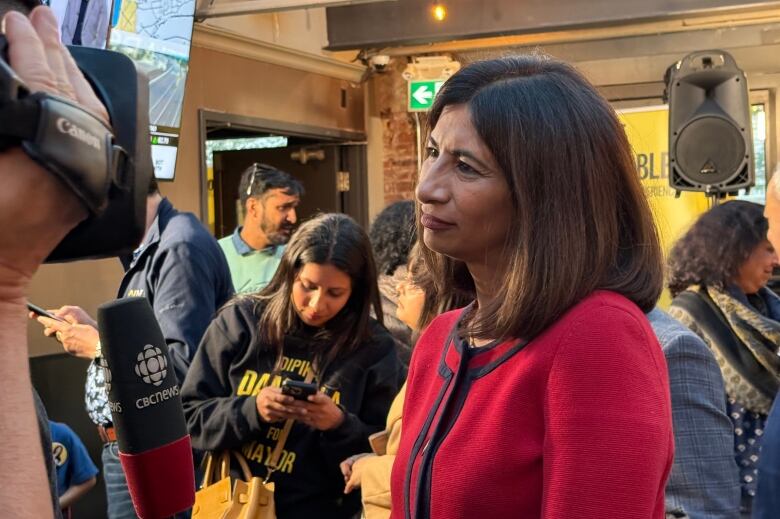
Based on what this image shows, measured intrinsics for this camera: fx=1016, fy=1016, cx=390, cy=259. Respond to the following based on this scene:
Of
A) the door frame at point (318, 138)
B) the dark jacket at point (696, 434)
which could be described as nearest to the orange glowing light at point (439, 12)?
the door frame at point (318, 138)

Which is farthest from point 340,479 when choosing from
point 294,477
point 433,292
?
point 433,292

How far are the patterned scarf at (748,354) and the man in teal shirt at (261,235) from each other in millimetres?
2625

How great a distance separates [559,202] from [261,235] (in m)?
4.50

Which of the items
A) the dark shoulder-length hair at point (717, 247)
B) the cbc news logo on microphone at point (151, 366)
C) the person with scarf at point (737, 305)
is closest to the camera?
the cbc news logo on microphone at point (151, 366)

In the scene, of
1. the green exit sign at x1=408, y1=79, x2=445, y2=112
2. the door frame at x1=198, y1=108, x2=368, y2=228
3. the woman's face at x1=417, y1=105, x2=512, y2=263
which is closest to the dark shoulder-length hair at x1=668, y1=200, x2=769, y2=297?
the woman's face at x1=417, y1=105, x2=512, y2=263

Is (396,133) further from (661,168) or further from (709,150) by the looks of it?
(709,150)

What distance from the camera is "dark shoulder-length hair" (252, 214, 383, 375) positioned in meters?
2.87

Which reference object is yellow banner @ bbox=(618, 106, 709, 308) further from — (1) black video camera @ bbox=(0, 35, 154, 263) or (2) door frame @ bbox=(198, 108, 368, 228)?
(1) black video camera @ bbox=(0, 35, 154, 263)

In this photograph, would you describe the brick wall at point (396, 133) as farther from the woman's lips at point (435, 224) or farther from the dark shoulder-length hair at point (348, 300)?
the woman's lips at point (435, 224)

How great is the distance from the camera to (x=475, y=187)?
4.73ft

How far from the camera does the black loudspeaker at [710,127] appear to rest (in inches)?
226

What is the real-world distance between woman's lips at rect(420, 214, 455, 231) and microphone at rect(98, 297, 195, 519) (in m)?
0.45

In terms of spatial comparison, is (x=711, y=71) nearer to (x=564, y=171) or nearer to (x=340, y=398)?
(x=340, y=398)

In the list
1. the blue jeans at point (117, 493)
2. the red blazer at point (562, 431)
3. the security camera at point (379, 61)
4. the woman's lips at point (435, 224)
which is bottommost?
the blue jeans at point (117, 493)
